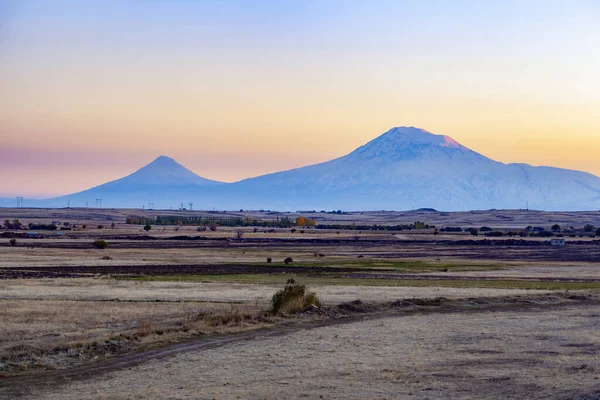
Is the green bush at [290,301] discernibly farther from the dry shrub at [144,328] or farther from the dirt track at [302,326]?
the dry shrub at [144,328]

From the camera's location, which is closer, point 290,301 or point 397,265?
point 290,301

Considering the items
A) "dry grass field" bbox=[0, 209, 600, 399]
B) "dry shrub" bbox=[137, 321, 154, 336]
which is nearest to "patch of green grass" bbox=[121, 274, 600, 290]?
"dry grass field" bbox=[0, 209, 600, 399]

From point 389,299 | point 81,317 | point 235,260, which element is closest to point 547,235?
point 235,260

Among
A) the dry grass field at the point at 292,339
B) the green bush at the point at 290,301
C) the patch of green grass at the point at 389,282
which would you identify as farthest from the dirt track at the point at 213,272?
the green bush at the point at 290,301

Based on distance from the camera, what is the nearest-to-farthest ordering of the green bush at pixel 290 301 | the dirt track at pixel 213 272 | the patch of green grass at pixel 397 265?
the green bush at pixel 290 301, the dirt track at pixel 213 272, the patch of green grass at pixel 397 265

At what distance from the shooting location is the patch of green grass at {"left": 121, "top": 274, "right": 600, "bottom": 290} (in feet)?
176

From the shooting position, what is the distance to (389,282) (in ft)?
185

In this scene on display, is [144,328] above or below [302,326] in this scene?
above

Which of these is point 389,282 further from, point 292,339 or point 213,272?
point 292,339

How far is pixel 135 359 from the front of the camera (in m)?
24.4

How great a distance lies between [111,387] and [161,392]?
1.53m

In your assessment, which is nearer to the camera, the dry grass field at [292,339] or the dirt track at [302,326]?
the dry grass field at [292,339]

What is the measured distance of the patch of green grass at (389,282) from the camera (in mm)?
53531

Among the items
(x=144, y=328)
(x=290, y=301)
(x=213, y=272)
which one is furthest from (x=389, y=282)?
(x=144, y=328)
